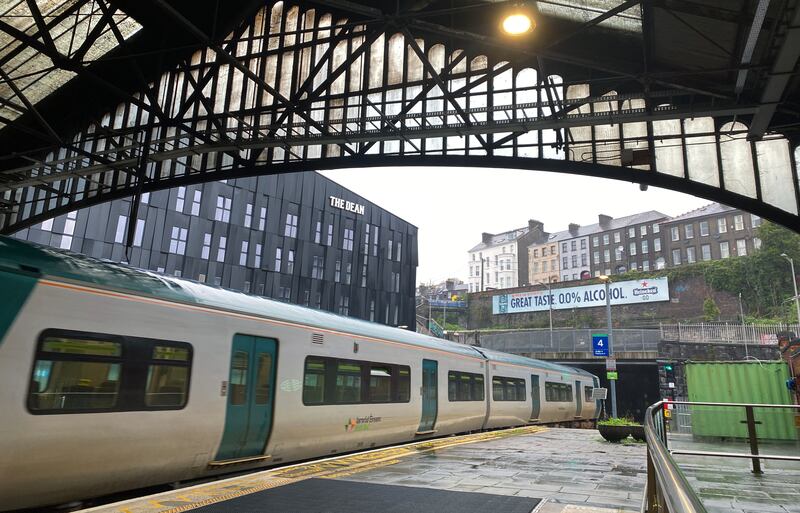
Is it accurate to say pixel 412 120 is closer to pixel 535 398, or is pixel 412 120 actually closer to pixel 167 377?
pixel 167 377

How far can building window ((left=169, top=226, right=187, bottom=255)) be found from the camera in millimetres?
37031

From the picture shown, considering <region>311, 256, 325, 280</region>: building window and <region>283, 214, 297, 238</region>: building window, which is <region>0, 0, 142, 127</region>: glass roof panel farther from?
<region>311, 256, 325, 280</region>: building window

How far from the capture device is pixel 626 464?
10.3 meters

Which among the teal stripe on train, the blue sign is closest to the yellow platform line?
the teal stripe on train

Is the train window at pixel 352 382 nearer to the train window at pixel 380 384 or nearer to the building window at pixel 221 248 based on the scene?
the train window at pixel 380 384

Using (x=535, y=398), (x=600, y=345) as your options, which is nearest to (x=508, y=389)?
(x=535, y=398)

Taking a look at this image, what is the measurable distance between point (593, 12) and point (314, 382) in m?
9.43

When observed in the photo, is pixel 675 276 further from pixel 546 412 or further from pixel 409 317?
pixel 546 412

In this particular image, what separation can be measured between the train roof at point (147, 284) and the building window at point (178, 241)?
28278mm

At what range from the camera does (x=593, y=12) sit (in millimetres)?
11617

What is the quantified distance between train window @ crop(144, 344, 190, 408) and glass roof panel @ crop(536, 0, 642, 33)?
30.4 ft

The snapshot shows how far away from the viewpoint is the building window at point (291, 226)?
145ft

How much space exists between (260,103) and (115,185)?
6323 millimetres

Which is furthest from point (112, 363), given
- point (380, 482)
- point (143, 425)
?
point (380, 482)
